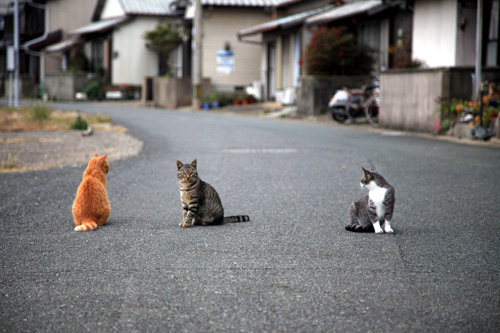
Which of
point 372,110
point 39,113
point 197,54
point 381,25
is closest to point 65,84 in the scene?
point 197,54

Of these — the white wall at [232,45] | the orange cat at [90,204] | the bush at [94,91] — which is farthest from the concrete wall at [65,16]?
the orange cat at [90,204]

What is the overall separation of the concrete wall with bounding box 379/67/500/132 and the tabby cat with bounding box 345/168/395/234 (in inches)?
399

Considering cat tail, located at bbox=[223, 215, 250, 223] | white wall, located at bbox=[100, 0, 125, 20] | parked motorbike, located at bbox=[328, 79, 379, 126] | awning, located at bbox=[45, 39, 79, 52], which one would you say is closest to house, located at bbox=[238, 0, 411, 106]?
parked motorbike, located at bbox=[328, 79, 379, 126]

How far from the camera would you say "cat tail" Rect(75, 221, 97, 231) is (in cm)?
547

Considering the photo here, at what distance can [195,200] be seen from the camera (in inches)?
219

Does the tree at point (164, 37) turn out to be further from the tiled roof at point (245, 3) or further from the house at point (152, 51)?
the tiled roof at point (245, 3)

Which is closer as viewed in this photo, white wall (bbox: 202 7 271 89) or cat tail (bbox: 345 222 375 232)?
cat tail (bbox: 345 222 375 232)

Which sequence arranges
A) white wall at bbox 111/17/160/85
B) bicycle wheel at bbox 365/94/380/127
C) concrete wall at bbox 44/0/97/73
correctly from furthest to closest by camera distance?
1. concrete wall at bbox 44/0/97/73
2. white wall at bbox 111/17/160/85
3. bicycle wheel at bbox 365/94/380/127

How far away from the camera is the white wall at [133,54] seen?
37688 mm

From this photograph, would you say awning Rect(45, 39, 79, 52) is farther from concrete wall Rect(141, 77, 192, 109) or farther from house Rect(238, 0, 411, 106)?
house Rect(238, 0, 411, 106)

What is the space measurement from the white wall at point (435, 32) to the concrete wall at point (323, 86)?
2754 mm

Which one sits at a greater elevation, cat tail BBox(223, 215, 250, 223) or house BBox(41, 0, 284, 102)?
house BBox(41, 0, 284, 102)

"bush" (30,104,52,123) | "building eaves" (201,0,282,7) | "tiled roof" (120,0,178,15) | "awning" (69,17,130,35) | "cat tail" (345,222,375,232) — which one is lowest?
"cat tail" (345,222,375,232)

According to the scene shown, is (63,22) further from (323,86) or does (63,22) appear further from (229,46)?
(323,86)
